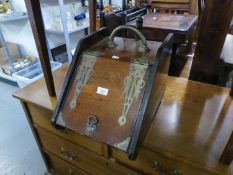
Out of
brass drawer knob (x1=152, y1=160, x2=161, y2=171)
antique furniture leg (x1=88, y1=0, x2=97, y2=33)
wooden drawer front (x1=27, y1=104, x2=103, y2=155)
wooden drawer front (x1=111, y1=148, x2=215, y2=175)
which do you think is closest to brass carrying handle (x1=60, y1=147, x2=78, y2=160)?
wooden drawer front (x1=27, y1=104, x2=103, y2=155)

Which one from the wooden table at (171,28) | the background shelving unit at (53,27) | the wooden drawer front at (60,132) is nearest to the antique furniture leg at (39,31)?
the wooden drawer front at (60,132)

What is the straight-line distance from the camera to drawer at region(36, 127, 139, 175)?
30.4 inches

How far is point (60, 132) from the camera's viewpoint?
85 cm

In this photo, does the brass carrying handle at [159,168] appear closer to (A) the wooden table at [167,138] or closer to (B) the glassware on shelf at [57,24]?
(A) the wooden table at [167,138]

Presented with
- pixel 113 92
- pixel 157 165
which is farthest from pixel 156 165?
pixel 113 92

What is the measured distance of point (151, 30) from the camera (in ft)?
4.05

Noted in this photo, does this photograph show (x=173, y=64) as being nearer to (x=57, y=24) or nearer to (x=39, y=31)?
(x=39, y=31)

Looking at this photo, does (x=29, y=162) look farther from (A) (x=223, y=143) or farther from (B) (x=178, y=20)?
(B) (x=178, y=20)

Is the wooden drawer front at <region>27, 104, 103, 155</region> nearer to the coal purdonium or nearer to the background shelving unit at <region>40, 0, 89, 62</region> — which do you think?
the coal purdonium

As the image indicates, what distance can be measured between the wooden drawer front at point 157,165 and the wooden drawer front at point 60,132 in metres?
0.09

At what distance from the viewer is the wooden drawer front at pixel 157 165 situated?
22.7 inches

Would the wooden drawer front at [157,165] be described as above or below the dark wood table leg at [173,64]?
below

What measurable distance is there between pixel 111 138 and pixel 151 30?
2.91ft

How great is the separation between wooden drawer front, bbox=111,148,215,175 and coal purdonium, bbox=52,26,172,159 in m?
0.10
